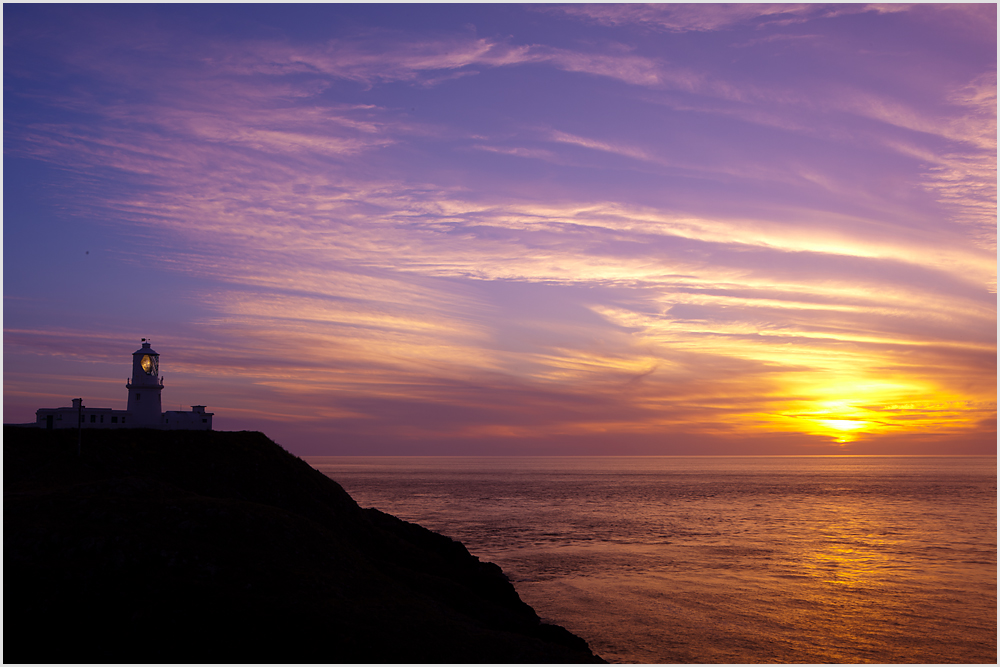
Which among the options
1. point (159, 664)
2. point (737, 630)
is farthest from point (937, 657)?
point (159, 664)

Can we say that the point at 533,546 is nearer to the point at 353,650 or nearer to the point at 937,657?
the point at 937,657

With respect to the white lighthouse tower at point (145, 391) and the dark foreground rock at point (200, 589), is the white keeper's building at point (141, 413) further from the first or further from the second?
the dark foreground rock at point (200, 589)

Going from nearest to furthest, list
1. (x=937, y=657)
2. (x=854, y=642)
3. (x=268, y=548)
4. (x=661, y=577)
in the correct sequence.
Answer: (x=268, y=548) → (x=937, y=657) → (x=854, y=642) → (x=661, y=577)

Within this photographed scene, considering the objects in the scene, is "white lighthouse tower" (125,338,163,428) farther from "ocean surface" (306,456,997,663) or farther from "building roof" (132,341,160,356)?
"ocean surface" (306,456,997,663)

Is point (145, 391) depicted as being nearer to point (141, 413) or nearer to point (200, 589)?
point (141, 413)

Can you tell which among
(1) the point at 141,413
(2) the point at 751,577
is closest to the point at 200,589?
(1) the point at 141,413

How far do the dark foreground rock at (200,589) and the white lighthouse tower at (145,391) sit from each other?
12.3 m

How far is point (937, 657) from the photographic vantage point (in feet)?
97.3

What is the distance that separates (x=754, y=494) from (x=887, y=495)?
2583 centimetres

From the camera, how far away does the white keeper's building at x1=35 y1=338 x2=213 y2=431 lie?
41.7 meters

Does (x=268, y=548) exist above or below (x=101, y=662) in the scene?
above

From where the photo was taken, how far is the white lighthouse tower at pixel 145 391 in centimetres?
4841

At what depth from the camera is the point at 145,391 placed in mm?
49750

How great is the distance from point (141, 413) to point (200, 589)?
31.1m
